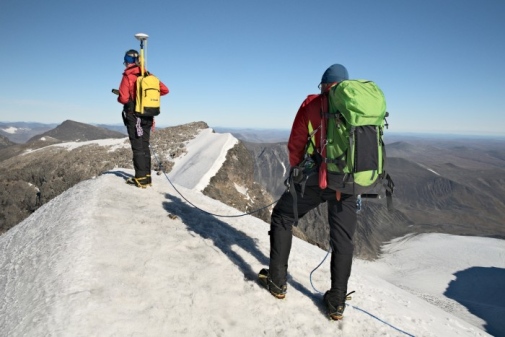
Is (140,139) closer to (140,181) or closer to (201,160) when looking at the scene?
(140,181)

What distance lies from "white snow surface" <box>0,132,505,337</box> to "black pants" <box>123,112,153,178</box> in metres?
1.08

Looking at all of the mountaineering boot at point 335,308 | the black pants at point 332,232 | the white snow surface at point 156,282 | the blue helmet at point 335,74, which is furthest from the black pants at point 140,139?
the mountaineering boot at point 335,308

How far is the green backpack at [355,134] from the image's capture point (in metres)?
4.04

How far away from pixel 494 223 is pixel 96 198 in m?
187

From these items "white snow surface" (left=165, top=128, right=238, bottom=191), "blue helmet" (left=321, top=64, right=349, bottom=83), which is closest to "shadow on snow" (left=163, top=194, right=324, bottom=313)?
"blue helmet" (left=321, top=64, right=349, bottom=83)

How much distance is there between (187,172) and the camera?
26.5m

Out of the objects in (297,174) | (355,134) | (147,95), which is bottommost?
(297,174)

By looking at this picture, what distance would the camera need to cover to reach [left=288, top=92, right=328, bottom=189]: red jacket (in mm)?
4395

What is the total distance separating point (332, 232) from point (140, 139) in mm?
7060

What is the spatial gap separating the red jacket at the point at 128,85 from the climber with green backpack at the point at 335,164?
6.20 metres

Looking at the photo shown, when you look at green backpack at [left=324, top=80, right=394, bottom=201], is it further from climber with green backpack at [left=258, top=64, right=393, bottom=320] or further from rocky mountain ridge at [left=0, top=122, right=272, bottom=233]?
rocky mountain ridge at [left=0, top=122, right=272, bottom=233]

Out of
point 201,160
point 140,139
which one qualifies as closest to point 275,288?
point 140,139

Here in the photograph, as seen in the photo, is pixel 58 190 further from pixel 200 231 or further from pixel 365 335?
pixel 365 335

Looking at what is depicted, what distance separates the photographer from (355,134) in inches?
162
